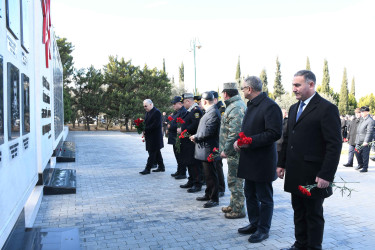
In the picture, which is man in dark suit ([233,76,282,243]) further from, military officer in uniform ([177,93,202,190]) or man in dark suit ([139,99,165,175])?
man in dark suit ([139,99,165,175])

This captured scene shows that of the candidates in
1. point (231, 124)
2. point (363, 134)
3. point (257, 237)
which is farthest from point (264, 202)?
point (363, 134)

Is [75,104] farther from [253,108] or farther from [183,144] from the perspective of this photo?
[253,108]

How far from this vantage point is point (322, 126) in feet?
10.5

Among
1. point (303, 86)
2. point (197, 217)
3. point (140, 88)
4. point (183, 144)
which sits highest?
point (140, 88)

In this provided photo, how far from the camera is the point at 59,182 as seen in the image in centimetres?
702

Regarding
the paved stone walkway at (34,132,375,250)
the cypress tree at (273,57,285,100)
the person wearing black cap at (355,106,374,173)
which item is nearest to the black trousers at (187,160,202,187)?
the paved stone walkway at (34,132,375,250)

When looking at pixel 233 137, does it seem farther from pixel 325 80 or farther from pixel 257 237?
pixel 325 80

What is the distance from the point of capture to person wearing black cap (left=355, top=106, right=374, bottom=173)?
9.55 m

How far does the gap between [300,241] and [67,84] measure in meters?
34.9

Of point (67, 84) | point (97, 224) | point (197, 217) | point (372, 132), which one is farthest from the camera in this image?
point (67, 84)

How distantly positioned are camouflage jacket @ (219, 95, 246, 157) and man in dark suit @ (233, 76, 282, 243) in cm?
39

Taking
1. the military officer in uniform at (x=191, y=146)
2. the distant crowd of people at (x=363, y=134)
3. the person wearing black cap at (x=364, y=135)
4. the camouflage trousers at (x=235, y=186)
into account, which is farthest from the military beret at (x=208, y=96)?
the person wearing black cap at (x=364, y=135)

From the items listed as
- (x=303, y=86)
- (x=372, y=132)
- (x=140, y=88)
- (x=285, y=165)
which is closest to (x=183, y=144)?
(x=285, y=165)

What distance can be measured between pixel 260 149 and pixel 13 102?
9.53 feet
